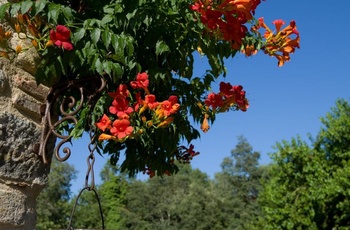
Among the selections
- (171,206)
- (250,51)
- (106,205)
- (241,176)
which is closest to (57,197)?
(106,205)

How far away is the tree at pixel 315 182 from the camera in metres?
13.4

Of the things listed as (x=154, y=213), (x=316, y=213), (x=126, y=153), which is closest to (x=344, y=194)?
(x=316, y=213)

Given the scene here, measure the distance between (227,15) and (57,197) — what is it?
36300 mm

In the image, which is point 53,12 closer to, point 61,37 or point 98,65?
point 61,37

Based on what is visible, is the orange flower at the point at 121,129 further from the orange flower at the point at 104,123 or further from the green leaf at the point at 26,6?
the green leaf at the point at 26,6

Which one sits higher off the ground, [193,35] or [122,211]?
[122,211]

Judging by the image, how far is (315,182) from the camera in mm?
13961

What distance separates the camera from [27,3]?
187cm

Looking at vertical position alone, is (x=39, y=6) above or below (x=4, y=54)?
above

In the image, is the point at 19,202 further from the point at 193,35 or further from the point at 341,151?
the point at 341,151

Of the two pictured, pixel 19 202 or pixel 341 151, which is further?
pixel 341 151

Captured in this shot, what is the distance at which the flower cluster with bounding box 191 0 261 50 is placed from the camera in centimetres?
194

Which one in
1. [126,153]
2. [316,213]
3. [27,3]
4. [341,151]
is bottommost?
[126,153]

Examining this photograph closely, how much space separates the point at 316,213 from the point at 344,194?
1503mm
